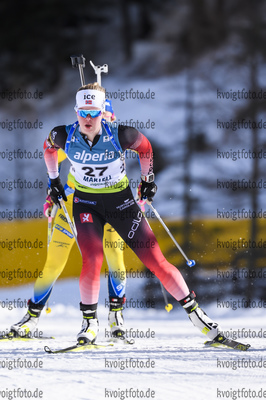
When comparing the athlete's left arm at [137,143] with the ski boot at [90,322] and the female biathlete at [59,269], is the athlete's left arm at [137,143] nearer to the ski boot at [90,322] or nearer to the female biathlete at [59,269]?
the female biathlete at [59,269]

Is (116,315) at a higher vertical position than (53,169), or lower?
lower

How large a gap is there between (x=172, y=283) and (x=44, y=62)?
13.5 metres

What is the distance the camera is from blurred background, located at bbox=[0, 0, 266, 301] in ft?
44.5

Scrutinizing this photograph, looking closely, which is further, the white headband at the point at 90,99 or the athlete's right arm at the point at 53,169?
the athlete's right arm at the point at 53,169

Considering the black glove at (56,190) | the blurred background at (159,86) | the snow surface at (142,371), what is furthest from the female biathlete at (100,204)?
the blurred background at (159,86)

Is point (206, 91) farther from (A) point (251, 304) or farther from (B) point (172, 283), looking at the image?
(B) point (172, 283)

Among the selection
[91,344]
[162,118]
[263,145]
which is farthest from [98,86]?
[162,118]

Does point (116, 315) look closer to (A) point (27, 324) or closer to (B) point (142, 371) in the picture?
(A) point (27, 324)

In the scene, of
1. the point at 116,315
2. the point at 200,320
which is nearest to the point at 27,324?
the point at 116,315

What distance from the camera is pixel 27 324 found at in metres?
5.45

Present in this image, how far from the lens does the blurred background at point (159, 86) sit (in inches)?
534

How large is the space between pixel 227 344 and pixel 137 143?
167 centimetres

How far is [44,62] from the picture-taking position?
17328mm

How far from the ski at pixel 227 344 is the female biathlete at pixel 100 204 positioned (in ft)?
0.17
